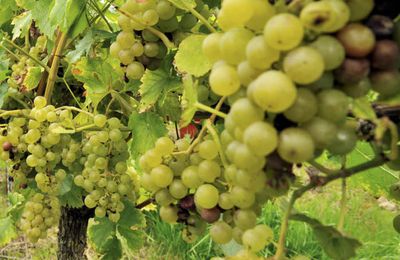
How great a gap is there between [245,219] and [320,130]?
0.17 m

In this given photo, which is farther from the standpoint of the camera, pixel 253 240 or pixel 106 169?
Answer: pixel 106 169

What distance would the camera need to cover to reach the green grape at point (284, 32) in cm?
35

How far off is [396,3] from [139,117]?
586 millimetres

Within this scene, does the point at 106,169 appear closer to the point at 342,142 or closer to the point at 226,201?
the point at 226,201

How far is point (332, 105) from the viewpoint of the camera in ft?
1.21

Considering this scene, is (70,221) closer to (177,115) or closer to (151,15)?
(177,115)

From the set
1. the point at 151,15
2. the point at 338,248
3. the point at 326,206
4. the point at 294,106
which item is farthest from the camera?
the point at 326,206

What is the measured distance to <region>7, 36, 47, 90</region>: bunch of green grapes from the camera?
48.2 inches

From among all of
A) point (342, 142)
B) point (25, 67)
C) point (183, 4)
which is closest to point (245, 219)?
point (342, 142)

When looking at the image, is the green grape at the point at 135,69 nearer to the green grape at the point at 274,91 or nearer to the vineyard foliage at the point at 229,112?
the vineyard foliage at the point at 229,112

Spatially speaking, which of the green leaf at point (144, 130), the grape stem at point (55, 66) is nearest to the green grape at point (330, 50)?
the green leaf at point (144, 130)

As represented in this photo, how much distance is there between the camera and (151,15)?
2.45ft

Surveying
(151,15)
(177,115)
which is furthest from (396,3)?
(177,115)

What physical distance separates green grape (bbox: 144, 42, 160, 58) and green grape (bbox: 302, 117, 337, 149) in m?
0.44
